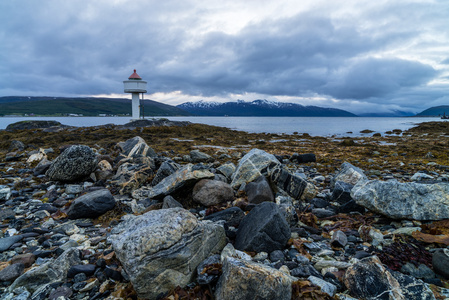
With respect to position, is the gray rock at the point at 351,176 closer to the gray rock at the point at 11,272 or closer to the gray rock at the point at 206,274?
the gray rock at the point at 206,274

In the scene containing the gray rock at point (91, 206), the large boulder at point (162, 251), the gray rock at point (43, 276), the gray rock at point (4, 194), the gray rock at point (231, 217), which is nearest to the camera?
the large boulder at point (162, 251)

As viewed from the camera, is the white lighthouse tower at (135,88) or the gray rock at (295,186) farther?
the white lighthouse tower at (135,88)

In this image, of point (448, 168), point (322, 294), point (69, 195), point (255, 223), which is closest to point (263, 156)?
point (255, 223)

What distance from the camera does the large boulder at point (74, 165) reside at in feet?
29.5

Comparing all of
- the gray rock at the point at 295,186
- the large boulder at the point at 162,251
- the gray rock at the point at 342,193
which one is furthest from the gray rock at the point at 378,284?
the gray rock at the point at 295,186

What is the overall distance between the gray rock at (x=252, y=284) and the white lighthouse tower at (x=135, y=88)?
46799 millimetres

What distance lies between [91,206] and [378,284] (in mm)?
6342

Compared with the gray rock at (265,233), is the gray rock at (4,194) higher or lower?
lower

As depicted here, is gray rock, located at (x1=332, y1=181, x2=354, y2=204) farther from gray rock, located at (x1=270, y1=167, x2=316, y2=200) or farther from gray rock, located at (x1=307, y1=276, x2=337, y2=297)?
gray rock, located at (x1=307, y1=276, x2=337, y2=297)

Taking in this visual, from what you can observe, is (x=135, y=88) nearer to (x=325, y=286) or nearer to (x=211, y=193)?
(x=211, y=193)

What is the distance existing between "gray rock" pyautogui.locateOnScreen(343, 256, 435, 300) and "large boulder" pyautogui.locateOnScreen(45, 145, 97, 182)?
30.1ft

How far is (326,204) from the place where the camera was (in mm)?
6586

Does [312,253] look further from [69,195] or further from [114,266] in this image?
Result: [69,195]

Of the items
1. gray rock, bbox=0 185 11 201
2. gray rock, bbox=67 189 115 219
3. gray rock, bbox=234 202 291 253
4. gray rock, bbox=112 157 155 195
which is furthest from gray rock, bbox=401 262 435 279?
gray rock, bbox=0 185 11 201
